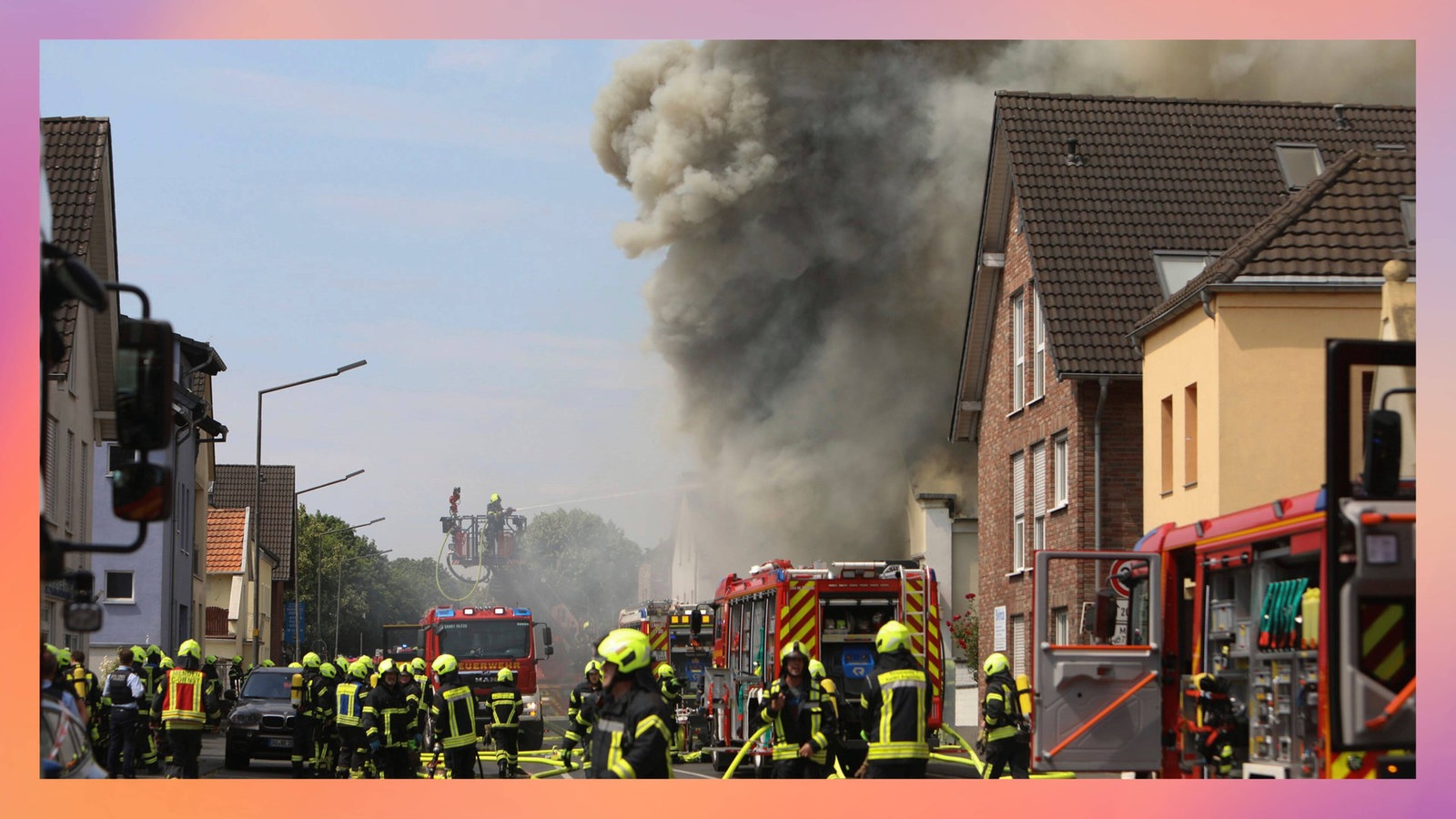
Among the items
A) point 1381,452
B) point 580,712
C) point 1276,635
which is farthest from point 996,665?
point 1381,452

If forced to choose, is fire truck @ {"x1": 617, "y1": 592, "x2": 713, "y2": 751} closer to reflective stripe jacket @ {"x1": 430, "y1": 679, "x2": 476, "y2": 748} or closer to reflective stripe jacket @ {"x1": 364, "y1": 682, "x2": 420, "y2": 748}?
reflective stripe jacket @ {"x1": 364, "y1": 682, "x2": 420, "y2": 748}

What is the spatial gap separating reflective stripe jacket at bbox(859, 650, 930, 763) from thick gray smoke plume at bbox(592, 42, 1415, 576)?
25.0 metres

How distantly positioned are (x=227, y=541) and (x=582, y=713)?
4840cm

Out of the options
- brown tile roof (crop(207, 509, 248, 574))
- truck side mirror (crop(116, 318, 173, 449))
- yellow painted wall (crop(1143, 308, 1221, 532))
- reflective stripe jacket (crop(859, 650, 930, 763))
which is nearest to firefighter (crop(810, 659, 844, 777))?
reflective stripe jacket (crop(859, 650, 930, 763))

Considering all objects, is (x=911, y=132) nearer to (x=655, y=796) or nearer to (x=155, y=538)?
(x=155, y=538)

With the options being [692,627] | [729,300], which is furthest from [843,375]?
[692,627]

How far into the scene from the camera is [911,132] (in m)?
38.3

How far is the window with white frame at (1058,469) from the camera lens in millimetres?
26219

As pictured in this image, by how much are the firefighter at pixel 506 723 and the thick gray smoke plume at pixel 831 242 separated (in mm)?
20818

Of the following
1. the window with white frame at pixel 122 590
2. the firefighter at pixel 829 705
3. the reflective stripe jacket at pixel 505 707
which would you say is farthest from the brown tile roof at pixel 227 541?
the firefighter at pixel 829 705

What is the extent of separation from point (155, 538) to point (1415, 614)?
3230 cm

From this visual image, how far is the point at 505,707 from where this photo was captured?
16906 millimetres

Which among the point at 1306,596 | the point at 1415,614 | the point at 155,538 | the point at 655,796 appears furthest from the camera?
the point at 155,538

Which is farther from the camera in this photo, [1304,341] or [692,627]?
[692,627]
